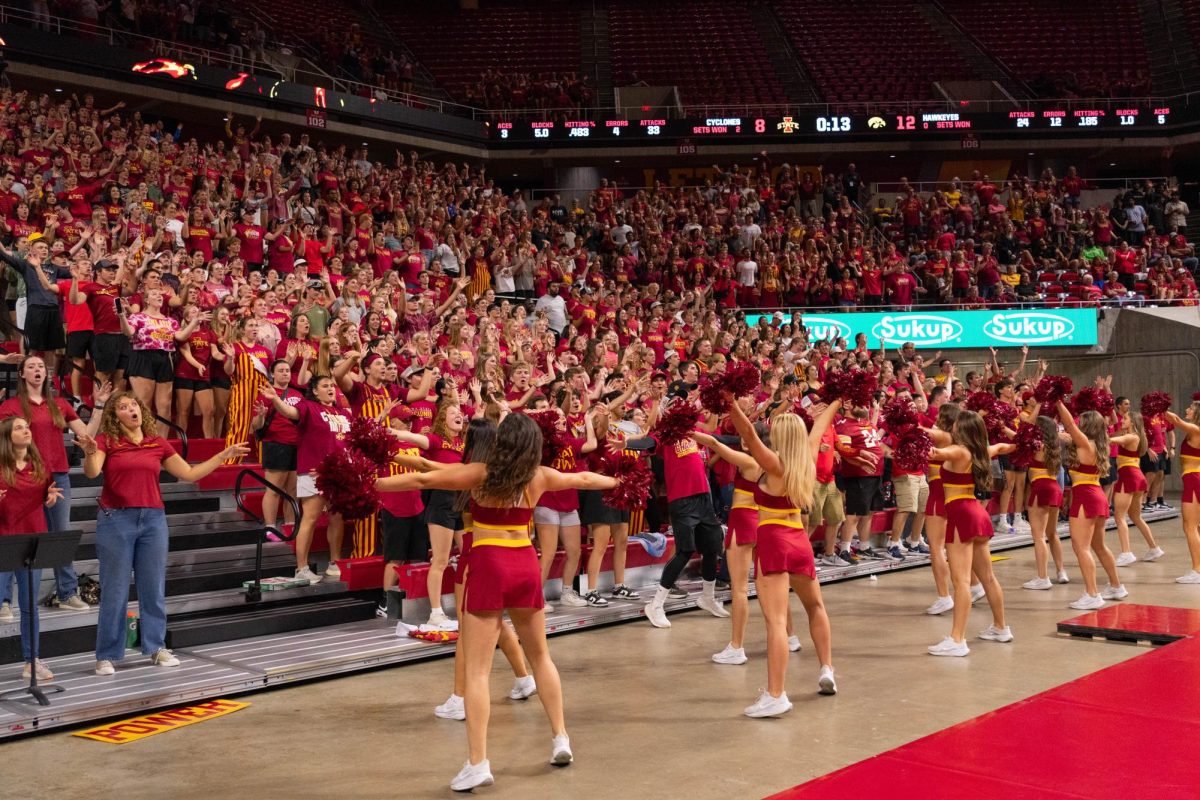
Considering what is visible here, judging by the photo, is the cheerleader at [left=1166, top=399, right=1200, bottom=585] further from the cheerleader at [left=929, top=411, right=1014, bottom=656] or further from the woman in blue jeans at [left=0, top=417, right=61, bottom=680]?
the woman in blue jeans at [left=0, top=417, right=61, bottom=680]

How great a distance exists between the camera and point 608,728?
6.07m

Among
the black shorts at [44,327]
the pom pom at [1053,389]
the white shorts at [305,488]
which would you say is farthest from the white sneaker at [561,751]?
the black shorts at [44,327]

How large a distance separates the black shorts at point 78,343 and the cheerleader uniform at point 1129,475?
35.0 ft

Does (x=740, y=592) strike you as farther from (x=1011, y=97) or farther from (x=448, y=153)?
(x=1011, y=97)

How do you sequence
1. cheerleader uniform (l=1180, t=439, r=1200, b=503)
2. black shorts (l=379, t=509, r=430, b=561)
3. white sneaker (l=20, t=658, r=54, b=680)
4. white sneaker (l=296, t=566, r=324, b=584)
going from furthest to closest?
cheerleader uniform (l=1180, t=439, r=1200, b=503) → white sneaker (l=296, t=566, r=324, b=584) → black shorts (l=379, t=509, r=430, b=561) → white sneaker (l=20, t=658, r=54, b=680)

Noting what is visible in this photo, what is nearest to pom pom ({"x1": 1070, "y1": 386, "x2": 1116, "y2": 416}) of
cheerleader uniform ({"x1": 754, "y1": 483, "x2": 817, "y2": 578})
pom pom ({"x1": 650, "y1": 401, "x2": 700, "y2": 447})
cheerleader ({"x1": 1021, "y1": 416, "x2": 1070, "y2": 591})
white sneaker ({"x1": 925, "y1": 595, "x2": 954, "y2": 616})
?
cheerleader ({"x1": 1021, "y1": 416, "x2": 1070, "y2": 591})

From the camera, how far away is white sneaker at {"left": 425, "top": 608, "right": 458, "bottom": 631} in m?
8.18

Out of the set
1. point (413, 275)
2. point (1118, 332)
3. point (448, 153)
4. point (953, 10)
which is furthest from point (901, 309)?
point (953, 10)

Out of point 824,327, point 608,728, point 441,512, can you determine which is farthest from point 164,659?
point 824,327

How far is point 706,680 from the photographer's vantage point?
23.4 ft

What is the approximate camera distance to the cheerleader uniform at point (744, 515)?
305 inches

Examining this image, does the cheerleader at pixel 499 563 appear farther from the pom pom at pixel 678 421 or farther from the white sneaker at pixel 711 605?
the white sneaker at pixel 711 605

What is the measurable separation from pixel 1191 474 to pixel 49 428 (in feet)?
34.2

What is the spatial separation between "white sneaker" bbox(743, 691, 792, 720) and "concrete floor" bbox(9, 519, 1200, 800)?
84mm
